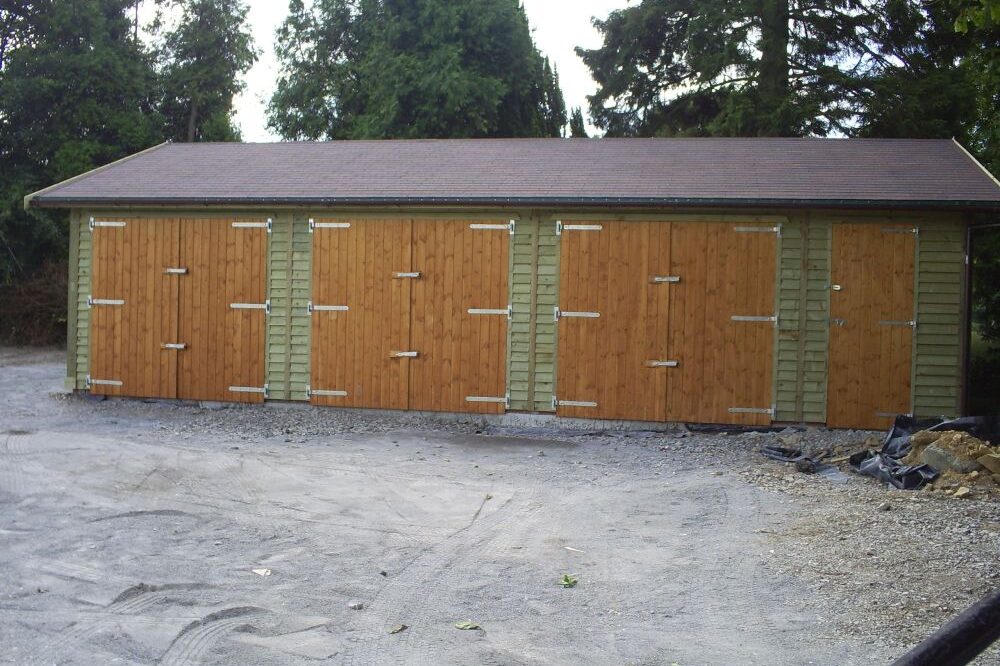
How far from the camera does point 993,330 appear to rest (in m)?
16.7

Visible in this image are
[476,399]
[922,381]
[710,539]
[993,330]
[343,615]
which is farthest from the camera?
[993,330]

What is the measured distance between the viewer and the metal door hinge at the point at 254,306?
38.9ft

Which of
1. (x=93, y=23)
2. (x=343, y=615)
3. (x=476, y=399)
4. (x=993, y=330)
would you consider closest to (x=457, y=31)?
(x=93, y=23)

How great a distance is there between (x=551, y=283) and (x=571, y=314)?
0.42 metres

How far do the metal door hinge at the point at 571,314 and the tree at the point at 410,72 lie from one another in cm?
1511

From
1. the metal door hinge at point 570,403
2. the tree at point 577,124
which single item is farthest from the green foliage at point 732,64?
the metal door hinge at point 570,403

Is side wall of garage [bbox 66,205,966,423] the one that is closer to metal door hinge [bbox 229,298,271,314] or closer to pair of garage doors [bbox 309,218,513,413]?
pair of garage doors [bbox 309,218,513,413]

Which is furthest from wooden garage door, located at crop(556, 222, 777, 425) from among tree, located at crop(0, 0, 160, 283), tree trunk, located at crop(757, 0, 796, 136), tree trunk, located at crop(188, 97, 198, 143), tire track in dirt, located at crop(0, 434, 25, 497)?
tree trunk, located at crop(188, 97, 198, 143)

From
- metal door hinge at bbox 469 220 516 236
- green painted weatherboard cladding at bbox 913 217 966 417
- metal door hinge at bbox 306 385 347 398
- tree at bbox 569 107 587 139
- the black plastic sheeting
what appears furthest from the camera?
tree at bbox 569 107 587 139

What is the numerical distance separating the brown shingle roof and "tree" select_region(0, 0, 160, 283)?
1038 cm

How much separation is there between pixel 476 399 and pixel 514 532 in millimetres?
5124

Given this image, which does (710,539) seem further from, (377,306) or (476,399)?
(377,306)

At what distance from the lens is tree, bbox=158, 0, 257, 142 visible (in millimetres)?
29500

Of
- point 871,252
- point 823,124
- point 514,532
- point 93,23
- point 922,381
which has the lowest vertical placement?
point 514,532
